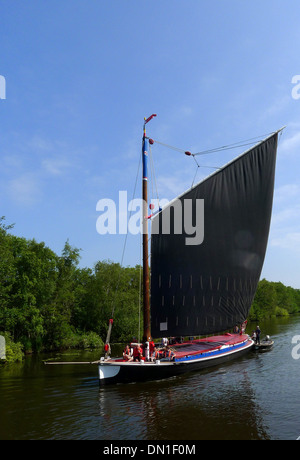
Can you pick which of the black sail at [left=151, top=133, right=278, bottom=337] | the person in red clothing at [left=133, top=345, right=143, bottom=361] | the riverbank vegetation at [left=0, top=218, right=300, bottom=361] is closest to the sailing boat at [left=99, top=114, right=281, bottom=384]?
the black sail at [left=151, top=133, right=278, bottom=337]

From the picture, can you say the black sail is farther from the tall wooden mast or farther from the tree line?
the tree line

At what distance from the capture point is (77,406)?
1697 centimetres

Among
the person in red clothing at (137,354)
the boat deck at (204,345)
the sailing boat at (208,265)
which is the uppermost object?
the sailing boat at (208,265)

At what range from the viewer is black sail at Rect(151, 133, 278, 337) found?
2550 centimetres

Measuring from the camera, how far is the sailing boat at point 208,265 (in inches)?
966

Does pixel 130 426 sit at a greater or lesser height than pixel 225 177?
lesser

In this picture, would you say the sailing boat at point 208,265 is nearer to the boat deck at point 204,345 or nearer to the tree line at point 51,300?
the boat deck at point 204,345

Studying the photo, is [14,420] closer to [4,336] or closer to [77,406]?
[77,406]

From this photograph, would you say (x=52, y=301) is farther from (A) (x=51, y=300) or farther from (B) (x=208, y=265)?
Answer: (B) (x=208, y=265)

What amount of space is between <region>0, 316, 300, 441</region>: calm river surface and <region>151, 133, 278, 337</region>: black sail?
Answer: 4.90 m

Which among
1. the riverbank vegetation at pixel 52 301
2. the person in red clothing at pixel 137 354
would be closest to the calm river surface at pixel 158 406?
the person in red clothing at pixel 137 354

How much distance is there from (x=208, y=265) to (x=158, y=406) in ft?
43.9
